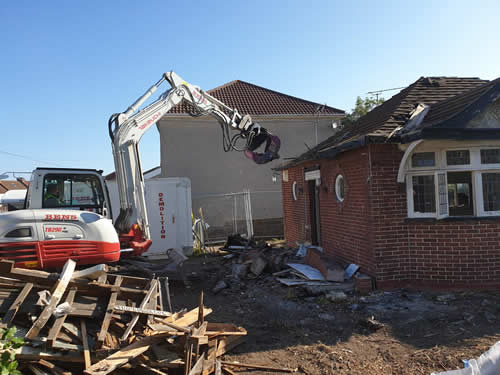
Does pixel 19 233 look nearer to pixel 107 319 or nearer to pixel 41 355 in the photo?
pixel 107 319

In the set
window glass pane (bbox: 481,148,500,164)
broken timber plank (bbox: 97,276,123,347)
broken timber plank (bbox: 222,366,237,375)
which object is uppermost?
window glass pane (bbox: 481,148,500,164)

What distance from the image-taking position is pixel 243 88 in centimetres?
2262

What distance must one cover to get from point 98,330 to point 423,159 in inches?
241

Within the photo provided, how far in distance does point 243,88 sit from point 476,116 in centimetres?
1682

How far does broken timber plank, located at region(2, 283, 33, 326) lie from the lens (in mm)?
4609

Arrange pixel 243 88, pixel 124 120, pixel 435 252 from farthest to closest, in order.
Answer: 1. pixel 243 88
2. pixel 124 120
3. pixel 435 252

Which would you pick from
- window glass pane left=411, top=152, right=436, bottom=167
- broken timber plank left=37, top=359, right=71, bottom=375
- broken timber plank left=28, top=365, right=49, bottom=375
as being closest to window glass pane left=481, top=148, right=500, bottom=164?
window glass pane left=411, top=152, right=436, bottom=167

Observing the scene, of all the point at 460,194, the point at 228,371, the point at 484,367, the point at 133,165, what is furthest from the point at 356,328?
the point at 133,165

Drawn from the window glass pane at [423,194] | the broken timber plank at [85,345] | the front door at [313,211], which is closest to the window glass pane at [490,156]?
the window glass pane at [423,194]

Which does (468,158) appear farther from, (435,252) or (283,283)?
(283,283)

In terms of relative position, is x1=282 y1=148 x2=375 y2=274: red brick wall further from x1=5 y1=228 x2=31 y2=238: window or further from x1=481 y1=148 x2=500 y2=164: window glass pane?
x1=5 y1=228 x2=31 y2=238: window

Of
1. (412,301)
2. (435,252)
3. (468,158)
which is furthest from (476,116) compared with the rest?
(412,301)

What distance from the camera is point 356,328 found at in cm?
614

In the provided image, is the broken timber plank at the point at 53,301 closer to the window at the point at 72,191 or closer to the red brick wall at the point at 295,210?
the window at the point at 72,191
